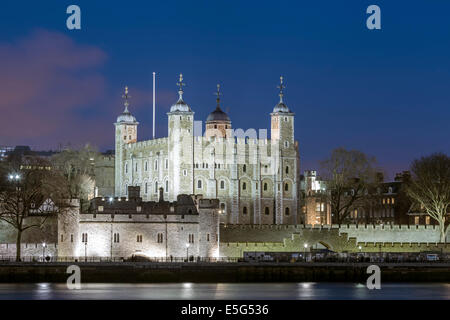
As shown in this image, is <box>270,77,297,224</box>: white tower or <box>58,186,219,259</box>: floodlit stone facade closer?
<box>58,186,219,259</box>: floodlit stone facade

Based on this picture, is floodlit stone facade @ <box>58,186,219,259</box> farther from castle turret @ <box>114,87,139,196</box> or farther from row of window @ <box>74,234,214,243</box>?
castle turret @ <box>114,87,139,196</box>

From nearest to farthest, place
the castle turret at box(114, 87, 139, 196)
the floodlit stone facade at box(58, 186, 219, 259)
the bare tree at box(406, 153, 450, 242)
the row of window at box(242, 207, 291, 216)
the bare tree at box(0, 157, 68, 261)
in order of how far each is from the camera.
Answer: the floodlit stone facade at box(58, 186, 219, 259) < the bare tree at box(0, 157, 68, 261) < the bare tree at box(406, 153, 450, 242) < the row of window at box(242, 207, 291, 216) < the castle turret at box(114, 87, 139, 196)

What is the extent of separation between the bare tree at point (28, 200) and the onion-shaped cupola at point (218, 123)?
2901 centimetres

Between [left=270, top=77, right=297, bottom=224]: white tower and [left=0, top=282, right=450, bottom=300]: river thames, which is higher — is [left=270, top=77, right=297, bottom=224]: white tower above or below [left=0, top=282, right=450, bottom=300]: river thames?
above

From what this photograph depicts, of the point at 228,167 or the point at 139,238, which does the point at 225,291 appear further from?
the point at 228,167

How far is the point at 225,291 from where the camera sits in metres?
74.1

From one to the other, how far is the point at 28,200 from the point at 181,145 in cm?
3346

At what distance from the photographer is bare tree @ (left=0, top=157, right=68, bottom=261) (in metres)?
91.4

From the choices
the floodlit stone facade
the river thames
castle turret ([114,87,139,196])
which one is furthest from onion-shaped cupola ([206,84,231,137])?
the river thames

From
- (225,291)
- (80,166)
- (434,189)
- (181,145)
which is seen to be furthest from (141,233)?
(80,166)
